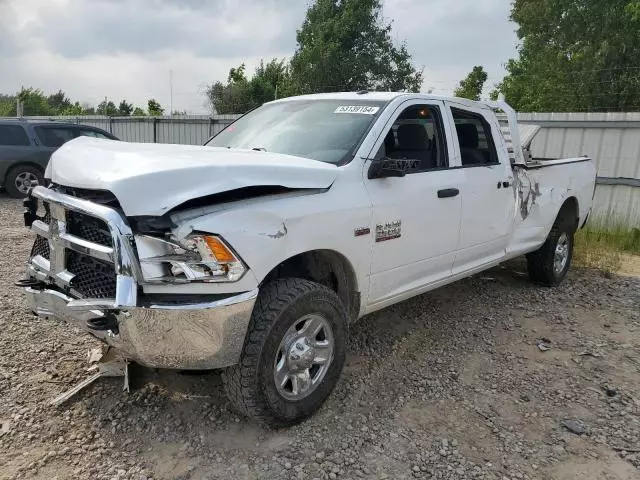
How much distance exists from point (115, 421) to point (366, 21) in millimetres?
22562

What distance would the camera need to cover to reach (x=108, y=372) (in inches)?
137

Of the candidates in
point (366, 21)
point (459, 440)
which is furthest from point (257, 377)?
point (366, 21)

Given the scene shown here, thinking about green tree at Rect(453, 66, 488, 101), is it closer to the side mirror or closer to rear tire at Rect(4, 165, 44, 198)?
rear tire at Rect(4, 165, 44, 198)

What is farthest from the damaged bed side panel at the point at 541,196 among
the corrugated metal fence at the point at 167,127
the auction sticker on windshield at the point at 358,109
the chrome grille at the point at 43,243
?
the corrugated metal fence at the point at 167,127

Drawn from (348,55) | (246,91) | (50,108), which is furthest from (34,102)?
(348,55)

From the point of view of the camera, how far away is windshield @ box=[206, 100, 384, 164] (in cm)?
363

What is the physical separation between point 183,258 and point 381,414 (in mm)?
1572

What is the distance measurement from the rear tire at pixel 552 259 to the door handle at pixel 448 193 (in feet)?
7.26

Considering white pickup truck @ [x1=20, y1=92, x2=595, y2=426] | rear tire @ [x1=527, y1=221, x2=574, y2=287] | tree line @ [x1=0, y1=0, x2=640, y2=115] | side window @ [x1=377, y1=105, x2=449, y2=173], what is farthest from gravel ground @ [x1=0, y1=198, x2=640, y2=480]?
tree line @ [x1=0, y1=0, x2=640, y2=115]

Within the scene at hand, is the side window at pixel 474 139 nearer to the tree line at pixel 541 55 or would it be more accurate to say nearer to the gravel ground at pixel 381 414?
the gravel ground at pixel 381 414

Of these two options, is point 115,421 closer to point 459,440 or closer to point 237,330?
point 237,330

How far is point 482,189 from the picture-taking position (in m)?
4.46

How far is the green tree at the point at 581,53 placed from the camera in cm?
2359

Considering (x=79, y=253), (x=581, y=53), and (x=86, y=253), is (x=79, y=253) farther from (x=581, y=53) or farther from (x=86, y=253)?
(x=581, y=53)
